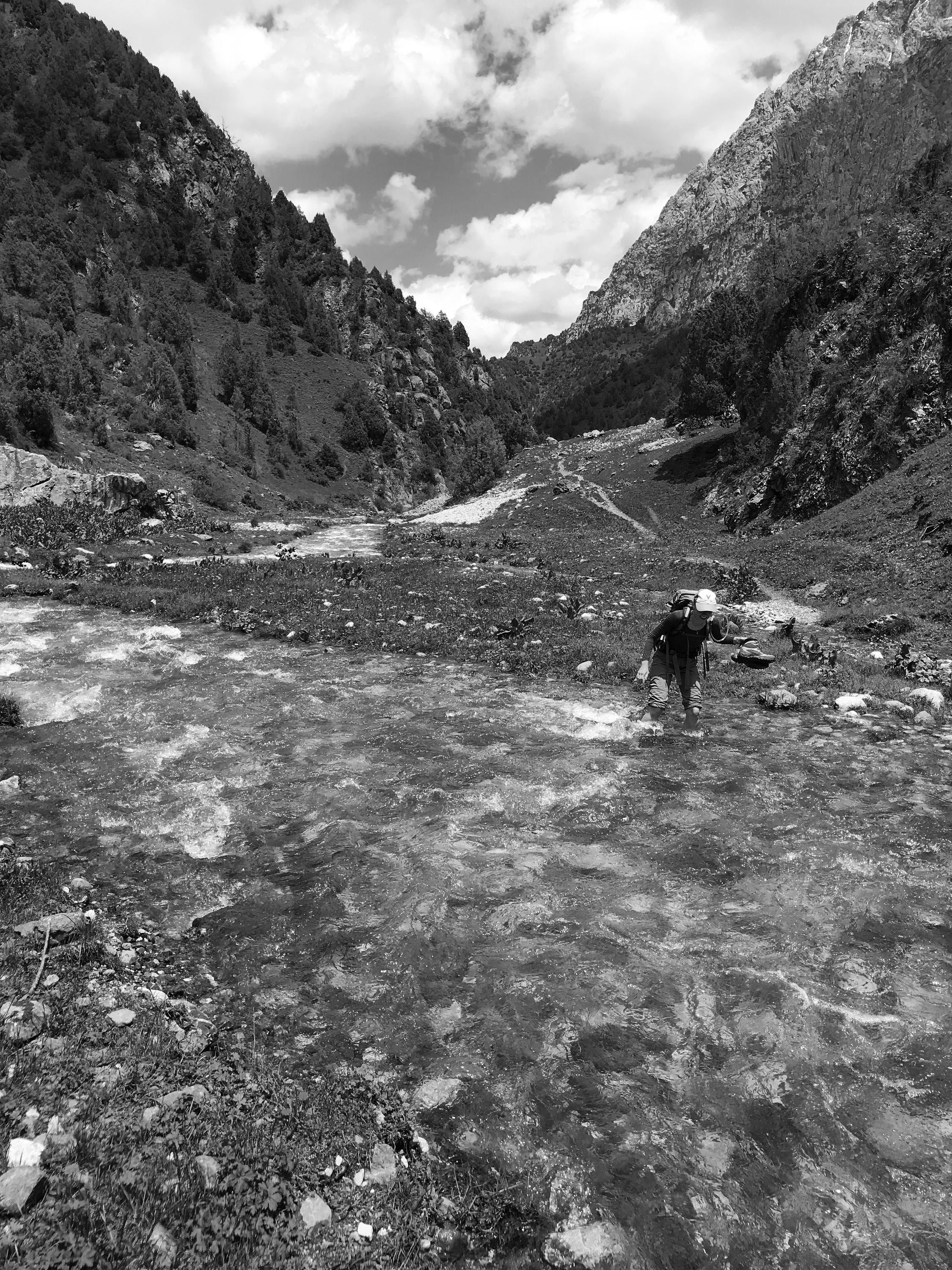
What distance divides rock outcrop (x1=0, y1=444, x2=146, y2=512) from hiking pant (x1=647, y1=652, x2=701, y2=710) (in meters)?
31.0

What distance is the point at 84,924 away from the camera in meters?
Answer: 5.94

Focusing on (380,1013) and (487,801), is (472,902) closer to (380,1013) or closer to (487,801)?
(380,1013)

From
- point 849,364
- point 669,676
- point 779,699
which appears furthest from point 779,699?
point 849,364

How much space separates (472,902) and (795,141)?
260766 mm

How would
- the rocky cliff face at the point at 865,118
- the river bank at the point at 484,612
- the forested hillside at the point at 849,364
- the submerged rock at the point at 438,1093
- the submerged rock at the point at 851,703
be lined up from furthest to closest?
the rocky cliff face at the point at 865,118
the forested hillside at the point at 849,364
the river bank at the point at 484,612
the submerged rock at the point at 851,703
the submerged rock at the point at 438,1093

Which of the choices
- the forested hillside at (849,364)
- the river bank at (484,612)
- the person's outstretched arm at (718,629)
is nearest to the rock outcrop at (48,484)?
the river bank at (484,612)

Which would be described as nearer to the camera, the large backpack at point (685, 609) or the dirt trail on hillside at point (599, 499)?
the large backpack at point (685, 609)

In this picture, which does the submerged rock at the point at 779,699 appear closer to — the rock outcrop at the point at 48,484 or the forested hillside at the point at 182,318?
the rock outcrop at the point at 48,484

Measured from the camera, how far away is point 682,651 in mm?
11320

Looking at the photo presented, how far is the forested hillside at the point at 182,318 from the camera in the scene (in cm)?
5888

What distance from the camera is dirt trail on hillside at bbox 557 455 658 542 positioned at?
48.3 metres

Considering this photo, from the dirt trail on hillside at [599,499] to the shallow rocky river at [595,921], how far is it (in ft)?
110

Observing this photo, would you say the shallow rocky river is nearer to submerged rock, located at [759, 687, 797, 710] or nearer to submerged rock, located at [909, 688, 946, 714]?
submerged rock, located at [759, 687, 797, 710]

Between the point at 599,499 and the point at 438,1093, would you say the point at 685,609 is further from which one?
the point at 599,499
